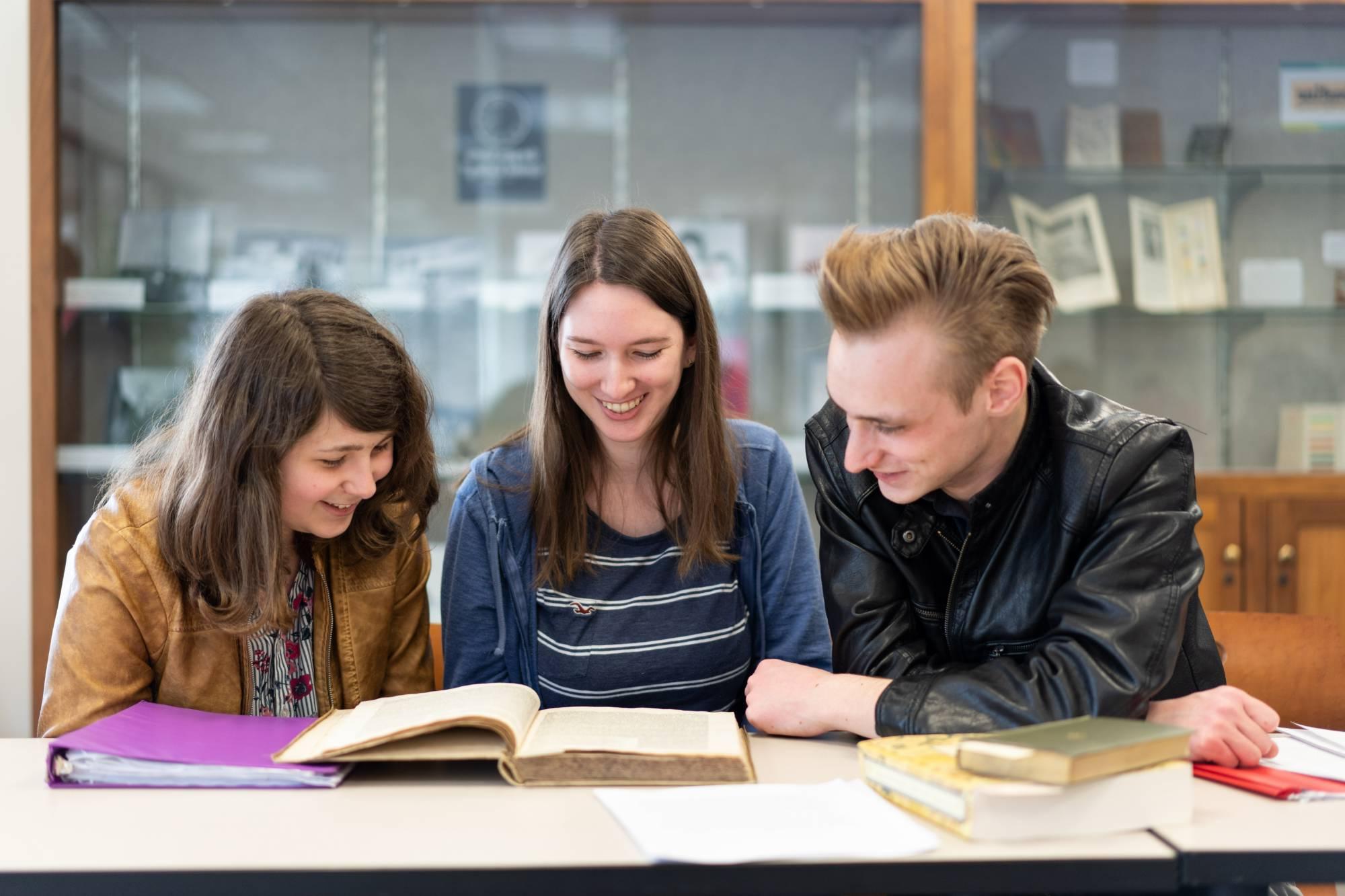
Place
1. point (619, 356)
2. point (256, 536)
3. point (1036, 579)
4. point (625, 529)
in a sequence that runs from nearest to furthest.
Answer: point (1036, 579)
point (256, 536)
point (619, 356)
point (625, 529)

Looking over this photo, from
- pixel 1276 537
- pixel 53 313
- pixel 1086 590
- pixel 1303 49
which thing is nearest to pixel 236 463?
pixel 1086 590

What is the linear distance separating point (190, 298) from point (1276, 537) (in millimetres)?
2964

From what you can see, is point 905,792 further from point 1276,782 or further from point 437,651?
point 437,651

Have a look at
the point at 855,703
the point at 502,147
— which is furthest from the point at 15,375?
the point at 855,703

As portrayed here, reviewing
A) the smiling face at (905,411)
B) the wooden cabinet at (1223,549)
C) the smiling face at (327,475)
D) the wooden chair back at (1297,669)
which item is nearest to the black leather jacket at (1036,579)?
the smiling face at (905,411)

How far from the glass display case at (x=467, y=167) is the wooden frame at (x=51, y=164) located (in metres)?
0.09

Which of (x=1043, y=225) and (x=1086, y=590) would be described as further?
(x=1043, y=225)

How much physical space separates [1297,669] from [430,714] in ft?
4.30

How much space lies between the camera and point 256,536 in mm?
1565

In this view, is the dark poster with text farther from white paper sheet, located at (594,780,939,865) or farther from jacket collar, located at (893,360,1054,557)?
white paper sheet, located at (594,780,939,865)

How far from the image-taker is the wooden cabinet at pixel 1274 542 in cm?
298

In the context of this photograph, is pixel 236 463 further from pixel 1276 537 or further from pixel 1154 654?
pixel 1276 537

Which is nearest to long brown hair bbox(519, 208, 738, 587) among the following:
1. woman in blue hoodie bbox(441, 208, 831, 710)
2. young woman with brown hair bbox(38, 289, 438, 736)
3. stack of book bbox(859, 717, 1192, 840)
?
woman in blue hoodie bbox(441, 208, 831, 710)

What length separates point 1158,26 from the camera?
311 centimetres
